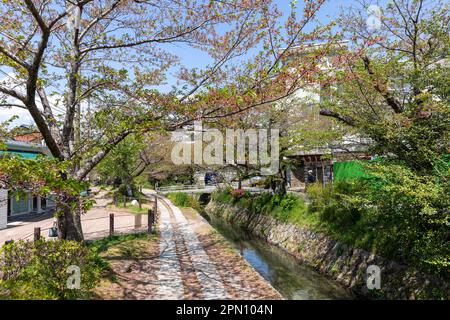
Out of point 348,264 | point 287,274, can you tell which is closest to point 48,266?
point 287,274

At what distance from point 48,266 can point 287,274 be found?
8.03 metres

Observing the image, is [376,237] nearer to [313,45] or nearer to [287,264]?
[287,264]

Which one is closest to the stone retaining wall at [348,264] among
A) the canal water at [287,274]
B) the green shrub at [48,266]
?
the canal water at [287,274]

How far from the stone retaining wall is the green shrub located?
732 cm

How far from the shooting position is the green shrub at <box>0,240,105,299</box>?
5070mm

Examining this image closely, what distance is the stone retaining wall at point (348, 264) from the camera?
289 inches

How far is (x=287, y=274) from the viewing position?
10.9 m

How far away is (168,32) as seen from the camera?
8.41 m

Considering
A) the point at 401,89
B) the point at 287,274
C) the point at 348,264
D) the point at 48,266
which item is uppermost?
the point at 401,89

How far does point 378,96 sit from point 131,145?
17.8 metres

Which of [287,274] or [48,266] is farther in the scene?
[287,274]

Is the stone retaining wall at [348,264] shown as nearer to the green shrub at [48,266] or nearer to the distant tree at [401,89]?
the distant tree at [401,89]

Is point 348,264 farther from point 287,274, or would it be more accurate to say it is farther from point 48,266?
point 48,266

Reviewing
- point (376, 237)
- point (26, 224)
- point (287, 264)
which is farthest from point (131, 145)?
point (376, 237)
